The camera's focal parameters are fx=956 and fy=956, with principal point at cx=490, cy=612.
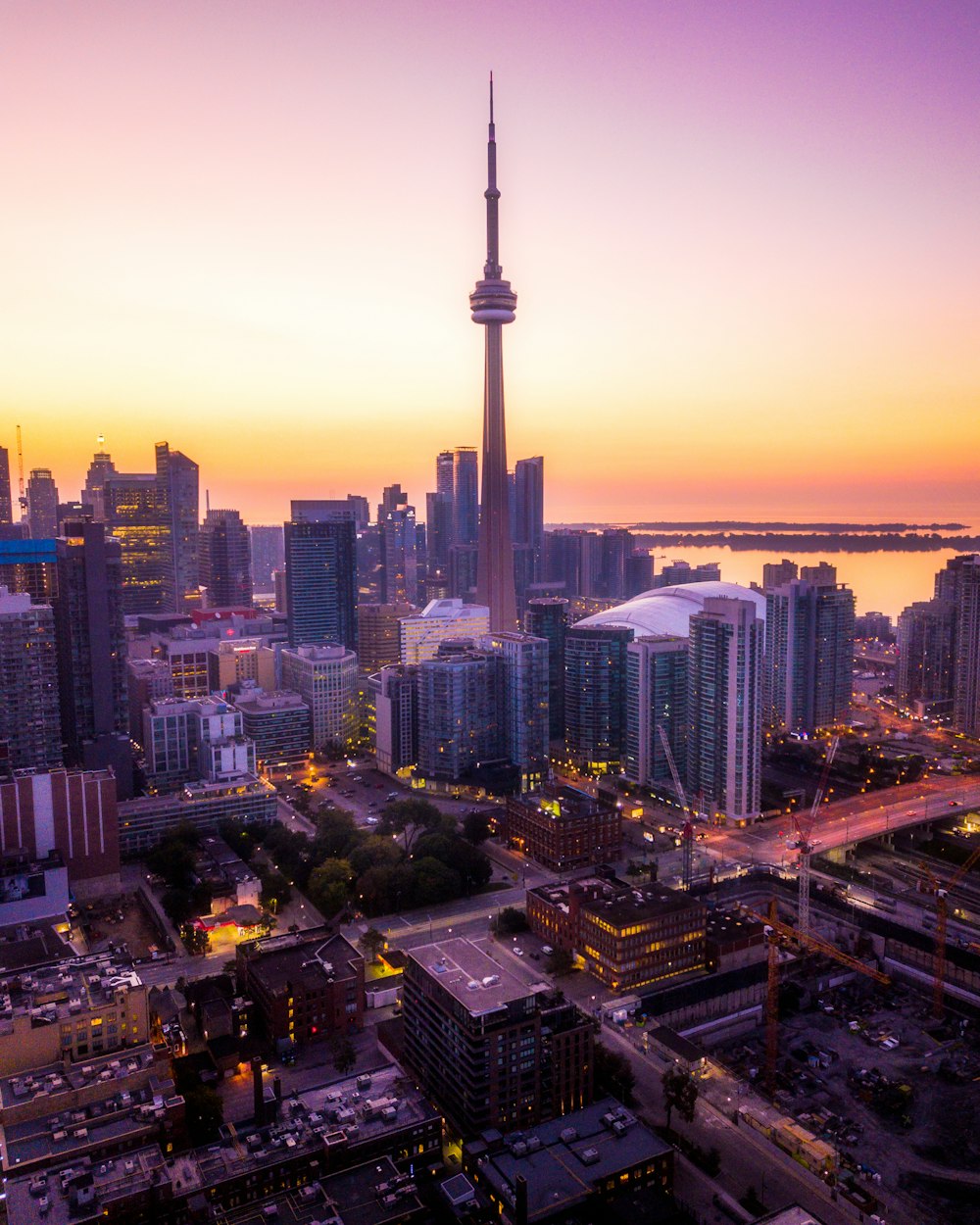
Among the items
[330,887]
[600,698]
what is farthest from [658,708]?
[330,887]

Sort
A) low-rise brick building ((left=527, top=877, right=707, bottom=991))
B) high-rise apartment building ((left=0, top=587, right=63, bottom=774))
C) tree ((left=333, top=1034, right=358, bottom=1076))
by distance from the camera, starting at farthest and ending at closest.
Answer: high-rise apartment building ((left=0, top=587, right=63, bottom=774)) < low-rise brick building ((left=527, top=877, right=707, bottom=991)) < tree ((left=333, top=1034, right=358, bottom=1076))

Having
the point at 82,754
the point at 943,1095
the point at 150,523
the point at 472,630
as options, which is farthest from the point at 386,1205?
the point at 150,523

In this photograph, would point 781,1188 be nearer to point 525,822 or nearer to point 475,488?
point 525,822

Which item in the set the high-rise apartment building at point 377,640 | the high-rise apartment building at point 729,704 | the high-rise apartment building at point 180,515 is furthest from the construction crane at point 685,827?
the high-rise apartment building at point 180,515

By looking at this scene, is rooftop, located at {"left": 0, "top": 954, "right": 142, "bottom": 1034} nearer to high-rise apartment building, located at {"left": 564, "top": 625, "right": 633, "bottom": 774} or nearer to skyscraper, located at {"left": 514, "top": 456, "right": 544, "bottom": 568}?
high-rise apartment building, located at {"left": 564, "top": 625, "right": 633, "bottom": 774}

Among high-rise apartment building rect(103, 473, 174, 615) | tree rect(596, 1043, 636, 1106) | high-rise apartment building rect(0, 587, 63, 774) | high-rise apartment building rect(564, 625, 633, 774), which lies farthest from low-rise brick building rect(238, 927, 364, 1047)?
high-rise apartment building rect(103, 473, 174, 615)
